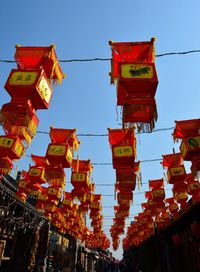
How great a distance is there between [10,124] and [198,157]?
6381mm

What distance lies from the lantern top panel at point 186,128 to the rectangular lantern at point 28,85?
5.50m

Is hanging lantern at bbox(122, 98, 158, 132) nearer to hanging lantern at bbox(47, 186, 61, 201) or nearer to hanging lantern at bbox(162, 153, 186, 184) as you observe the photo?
hanging lantern at bbox(162, 153, 186, 184)

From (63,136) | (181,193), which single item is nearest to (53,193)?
(63,136)

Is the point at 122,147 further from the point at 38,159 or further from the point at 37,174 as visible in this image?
the point at 38,159

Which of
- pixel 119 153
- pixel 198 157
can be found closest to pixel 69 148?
pixel 119 153

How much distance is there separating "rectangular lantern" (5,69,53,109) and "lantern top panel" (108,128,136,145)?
12.5 ft

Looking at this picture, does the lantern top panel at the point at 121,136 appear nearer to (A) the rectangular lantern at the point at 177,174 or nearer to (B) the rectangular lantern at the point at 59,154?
(B) the rectangular lantern at the point at 59,154

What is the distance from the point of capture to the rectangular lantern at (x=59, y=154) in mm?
8773

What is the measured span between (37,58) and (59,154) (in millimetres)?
3571

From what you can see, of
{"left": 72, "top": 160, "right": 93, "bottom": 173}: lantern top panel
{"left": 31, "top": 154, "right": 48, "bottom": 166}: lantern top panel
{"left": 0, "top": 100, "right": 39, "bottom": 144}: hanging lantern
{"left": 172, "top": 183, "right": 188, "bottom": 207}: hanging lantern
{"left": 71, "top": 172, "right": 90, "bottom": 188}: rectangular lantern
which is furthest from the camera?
{"left": 72, "top": 160, "right": 93, "bottom": 173}: lantern top panel

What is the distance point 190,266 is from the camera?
10.9 m

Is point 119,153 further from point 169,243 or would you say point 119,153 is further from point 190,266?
point 169,243

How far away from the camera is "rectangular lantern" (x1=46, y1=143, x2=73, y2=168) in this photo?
28.8 feet

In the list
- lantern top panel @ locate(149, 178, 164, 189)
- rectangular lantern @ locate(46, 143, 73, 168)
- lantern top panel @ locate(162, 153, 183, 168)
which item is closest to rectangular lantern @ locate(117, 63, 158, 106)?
rectangular lantern @ locate(46, 143, 73, 168)
